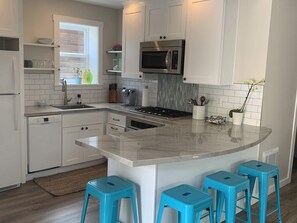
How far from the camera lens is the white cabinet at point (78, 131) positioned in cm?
423

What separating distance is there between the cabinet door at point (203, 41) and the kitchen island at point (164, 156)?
0.82 metres

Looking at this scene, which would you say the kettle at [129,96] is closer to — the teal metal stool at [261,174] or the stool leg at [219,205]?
the teal metal stool at [261,174]

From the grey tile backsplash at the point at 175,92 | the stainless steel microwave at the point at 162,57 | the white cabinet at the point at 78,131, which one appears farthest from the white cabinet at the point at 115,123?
the stainless steel microwave at the point at 162,57

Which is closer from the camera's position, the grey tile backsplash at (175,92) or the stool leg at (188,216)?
→ the stool leg at (188,216)

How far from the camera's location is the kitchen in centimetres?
334

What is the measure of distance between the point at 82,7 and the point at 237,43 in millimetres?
2674

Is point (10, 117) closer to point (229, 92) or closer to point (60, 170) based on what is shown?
point (60, 170)

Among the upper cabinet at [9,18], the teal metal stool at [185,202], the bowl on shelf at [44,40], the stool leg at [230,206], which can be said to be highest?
the upper cabinet at [9,18]

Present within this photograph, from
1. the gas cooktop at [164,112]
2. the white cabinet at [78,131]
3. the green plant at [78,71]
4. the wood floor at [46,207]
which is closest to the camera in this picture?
the wood floor at [46,207]

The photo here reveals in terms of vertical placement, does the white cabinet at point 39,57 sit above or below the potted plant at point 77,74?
above

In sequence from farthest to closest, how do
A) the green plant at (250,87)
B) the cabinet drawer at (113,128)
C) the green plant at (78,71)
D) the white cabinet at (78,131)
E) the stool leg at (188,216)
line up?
the green plant at (78,71), the cabinet drawer at (113,128), the white cabinet at (78,131), the green plant at (250,87), the stool leg at (188,216)

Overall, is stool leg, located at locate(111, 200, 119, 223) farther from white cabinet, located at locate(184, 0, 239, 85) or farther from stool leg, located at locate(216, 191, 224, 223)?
white cabinet, located at locate(184, 0, 239, 85)

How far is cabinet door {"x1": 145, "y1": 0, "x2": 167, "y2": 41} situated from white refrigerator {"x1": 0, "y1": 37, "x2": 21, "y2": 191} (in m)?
1.69

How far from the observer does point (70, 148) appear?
4.30 metres
